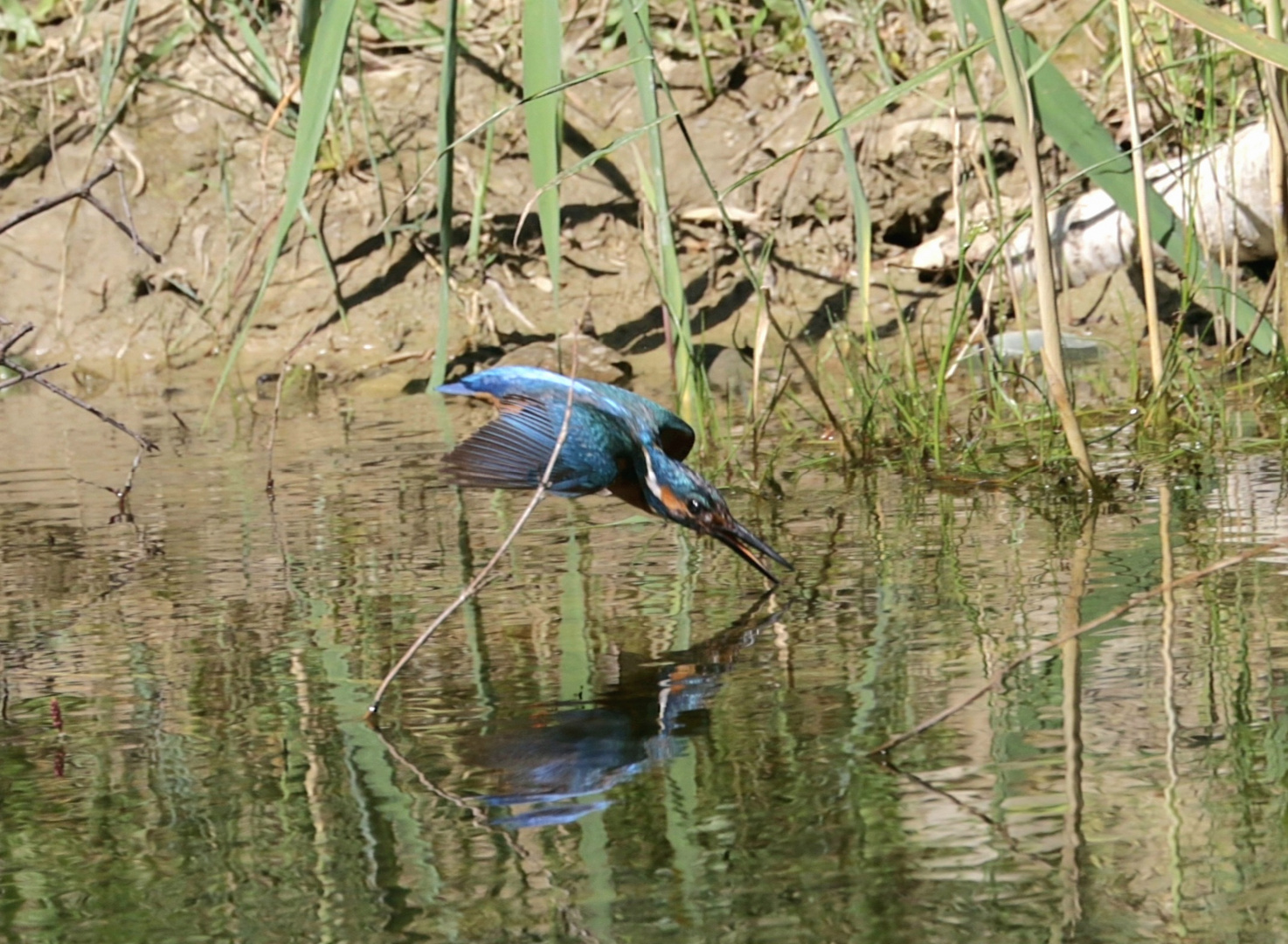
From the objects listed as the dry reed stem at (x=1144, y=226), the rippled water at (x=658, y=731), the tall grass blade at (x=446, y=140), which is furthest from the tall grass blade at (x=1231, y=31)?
the tall grass blade at (x=446, y=140)

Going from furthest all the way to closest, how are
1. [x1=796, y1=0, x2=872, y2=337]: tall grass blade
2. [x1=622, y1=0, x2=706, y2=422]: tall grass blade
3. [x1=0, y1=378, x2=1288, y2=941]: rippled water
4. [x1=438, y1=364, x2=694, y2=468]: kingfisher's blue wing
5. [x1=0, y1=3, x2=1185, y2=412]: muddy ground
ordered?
[x1=0, y1=3, x2=1185, y2=412]: muddy ground
[x1=796, y1=0, x2=872, y2=337]: tall grass blade
[x1=622, y1=0, x2=706, y2=422]: tall grass blade
[x1=438, y1=364, x2=694, y2=468]: kingfisher's blue wing
[x1=0, y1=378, x2=1288, y2=941]: rippled water

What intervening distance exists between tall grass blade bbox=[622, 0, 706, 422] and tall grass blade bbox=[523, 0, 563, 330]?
0.70 ft

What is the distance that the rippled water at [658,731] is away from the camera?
1865mm

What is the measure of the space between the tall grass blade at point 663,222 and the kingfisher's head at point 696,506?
630 mm

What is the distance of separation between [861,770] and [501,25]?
228 inches

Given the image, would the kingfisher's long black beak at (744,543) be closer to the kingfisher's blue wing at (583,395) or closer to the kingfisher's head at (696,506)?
the kingfisher's head at (696,506)

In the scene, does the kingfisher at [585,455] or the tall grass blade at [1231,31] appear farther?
the kingfisher at [585,455]

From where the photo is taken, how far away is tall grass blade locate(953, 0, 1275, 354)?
12.1 ft

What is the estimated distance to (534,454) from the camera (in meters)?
3.19

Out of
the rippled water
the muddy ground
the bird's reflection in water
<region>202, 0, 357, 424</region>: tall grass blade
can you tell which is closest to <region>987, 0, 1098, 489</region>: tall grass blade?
the rippled water

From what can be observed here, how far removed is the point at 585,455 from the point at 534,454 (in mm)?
109

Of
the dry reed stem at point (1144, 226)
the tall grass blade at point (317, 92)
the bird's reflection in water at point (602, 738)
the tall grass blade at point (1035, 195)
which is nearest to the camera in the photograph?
the bird's reflection in water at point (602, 738)

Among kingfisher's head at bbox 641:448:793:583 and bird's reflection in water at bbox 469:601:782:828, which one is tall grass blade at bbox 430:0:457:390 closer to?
kingfisher's head at bbox 641:448:793:583

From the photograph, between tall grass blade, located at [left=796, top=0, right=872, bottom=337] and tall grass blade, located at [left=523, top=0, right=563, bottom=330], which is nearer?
tall grass blade, located at [left=523, top=0, right=563, bottom=330]
